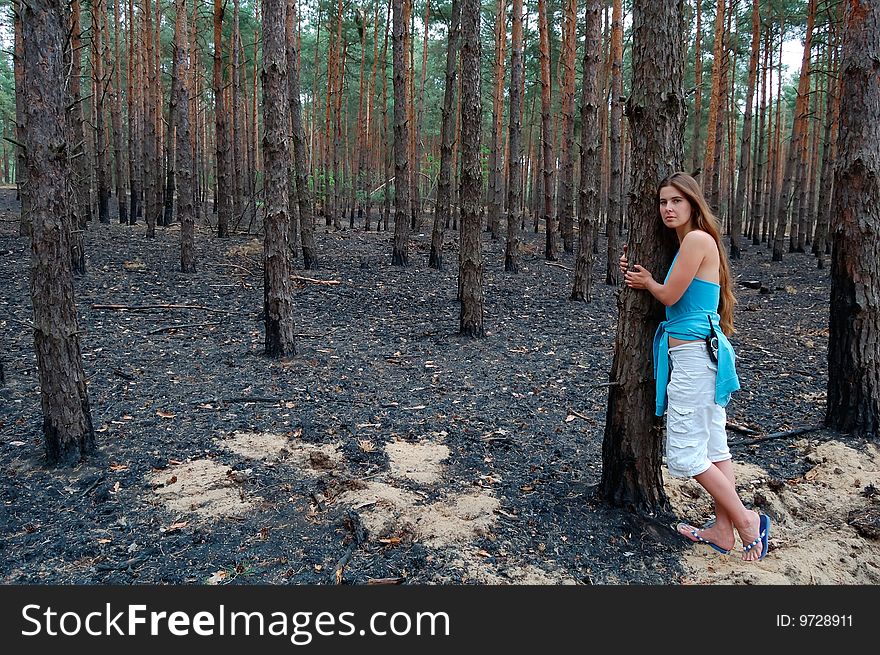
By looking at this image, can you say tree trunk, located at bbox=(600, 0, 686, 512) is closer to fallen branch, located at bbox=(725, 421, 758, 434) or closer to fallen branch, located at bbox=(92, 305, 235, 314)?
fallen branch, located at bbox=(725, 421, 758, 434)

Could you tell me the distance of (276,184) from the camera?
6816 millimetres

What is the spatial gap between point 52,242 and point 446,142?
9.67m

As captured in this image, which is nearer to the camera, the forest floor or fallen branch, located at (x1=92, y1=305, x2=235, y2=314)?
the forest floor

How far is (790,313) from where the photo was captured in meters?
10.8

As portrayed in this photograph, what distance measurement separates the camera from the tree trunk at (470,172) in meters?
7.73

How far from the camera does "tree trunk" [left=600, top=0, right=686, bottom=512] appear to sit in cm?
350

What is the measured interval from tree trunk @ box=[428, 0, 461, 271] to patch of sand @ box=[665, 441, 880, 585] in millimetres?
9496

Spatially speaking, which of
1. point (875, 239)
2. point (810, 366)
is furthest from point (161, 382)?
point (810, 366)

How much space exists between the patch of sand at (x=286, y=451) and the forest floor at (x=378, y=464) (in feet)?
0.07

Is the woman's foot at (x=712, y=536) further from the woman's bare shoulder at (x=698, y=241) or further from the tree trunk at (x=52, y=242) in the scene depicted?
the tree trunk at (x=52, y=242)

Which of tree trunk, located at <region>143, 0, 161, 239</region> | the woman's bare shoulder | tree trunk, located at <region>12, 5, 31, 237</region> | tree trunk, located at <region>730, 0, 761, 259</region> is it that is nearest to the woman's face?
the woman's bare shoulder

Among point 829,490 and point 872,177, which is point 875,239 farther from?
point 829,490

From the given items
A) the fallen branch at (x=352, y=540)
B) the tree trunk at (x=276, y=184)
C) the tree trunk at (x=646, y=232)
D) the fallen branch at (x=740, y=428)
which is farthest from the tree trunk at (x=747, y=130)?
the fallen branch at (x=352, y=540)

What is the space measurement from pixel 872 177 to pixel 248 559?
5.10m
